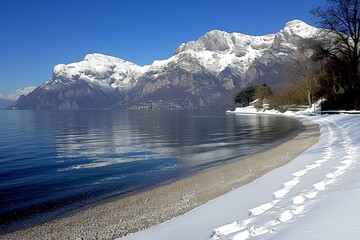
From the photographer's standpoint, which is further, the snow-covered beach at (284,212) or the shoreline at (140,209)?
the shoreline at (140,209)

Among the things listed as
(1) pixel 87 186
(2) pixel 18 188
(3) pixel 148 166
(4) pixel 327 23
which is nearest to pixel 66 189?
(1) pixel 87 186

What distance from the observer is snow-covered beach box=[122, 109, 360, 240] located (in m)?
5.90

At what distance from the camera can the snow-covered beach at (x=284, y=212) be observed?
590 centimetres

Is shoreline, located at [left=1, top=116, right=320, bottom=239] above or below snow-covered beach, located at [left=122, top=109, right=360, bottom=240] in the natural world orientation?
below

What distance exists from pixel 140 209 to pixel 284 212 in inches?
222

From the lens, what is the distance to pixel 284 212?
7.42 meters

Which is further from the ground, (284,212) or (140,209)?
(284,212)

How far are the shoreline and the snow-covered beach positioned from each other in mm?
1267

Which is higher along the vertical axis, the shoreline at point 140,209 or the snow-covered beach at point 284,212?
the snow-covered beach at point 284,212

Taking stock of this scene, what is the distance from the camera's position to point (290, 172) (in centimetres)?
1340

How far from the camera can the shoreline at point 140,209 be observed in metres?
9.59

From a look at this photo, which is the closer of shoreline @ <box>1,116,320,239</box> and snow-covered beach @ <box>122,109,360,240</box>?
snow-covered beach @ <box>122,109,360,240</box>

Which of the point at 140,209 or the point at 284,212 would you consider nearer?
the point at 284,212

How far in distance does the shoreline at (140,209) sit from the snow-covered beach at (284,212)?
127 cm
